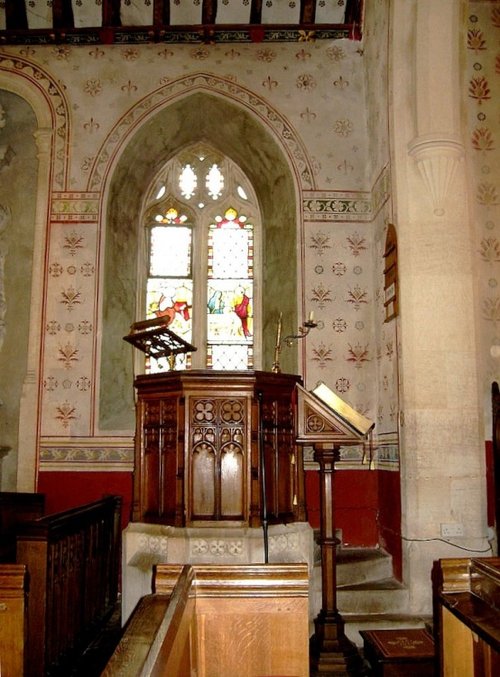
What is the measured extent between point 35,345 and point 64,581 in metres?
2.91

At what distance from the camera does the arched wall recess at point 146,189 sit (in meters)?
6.71

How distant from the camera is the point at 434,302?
5.18 meters

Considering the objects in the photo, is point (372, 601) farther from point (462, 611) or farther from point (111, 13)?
point (111, 13)

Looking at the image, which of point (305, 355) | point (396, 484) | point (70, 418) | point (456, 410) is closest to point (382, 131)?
point (305, 355)

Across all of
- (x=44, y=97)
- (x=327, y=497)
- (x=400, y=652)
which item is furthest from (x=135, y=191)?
(x=400, y=652)

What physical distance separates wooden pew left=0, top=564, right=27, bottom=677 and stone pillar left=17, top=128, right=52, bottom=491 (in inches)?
130

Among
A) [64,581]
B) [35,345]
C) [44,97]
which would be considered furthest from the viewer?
[44,97]

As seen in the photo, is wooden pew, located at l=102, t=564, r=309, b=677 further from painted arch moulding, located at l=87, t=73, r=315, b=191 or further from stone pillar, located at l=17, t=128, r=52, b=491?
painted arch moulding, located at l=87, t=73, r=315, b=191

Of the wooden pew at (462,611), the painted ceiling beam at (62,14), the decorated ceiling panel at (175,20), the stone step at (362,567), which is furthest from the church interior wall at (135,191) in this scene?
the wooden pew at (462,611)

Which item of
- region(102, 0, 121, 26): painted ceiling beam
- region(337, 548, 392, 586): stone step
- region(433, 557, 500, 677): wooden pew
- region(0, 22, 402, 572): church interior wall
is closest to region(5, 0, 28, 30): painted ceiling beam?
region(0, 22, 402, 572): church interior wall

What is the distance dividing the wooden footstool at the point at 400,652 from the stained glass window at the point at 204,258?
11.4 ft

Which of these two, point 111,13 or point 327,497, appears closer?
point 327,497

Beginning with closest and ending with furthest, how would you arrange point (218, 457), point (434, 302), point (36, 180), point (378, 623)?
point (218, 457) → point (378, 623) → point (434, 302) → point (36, 180)

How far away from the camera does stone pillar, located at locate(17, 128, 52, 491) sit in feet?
20.9
